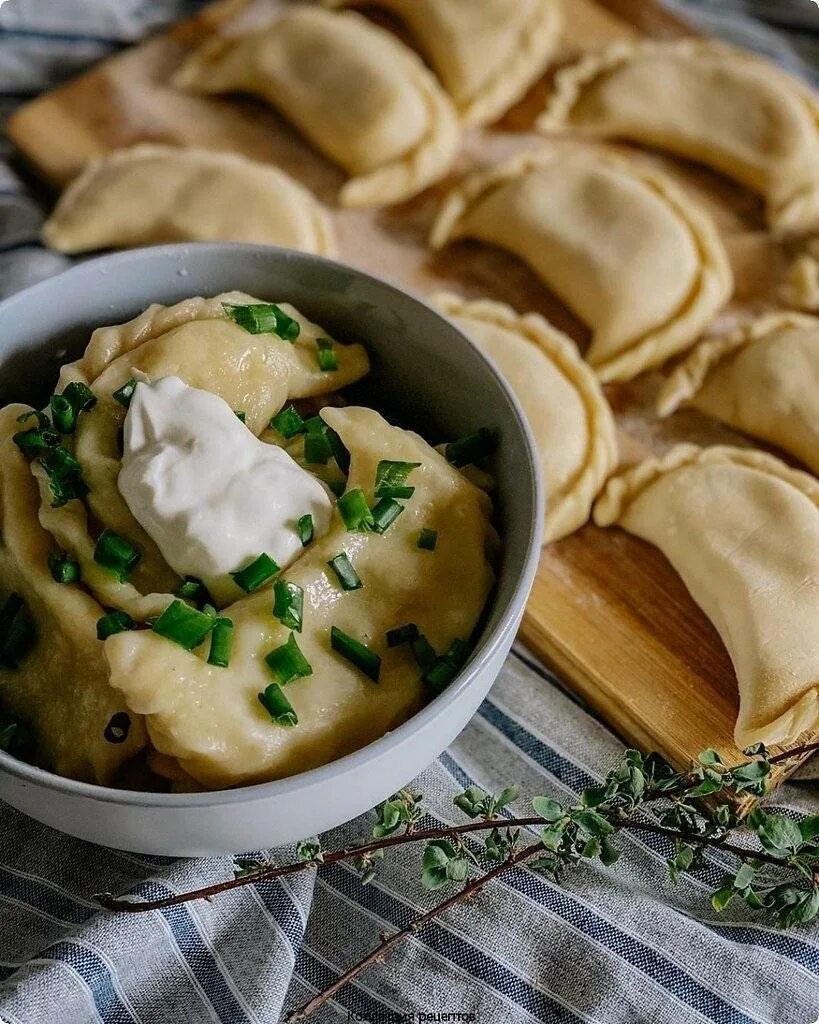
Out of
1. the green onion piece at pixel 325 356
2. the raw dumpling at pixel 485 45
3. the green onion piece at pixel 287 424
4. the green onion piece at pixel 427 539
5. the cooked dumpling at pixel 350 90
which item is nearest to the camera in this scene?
the green onion piece at pixel 427 539

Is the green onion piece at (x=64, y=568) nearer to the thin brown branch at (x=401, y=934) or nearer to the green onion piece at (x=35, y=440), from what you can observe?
the green onion piece at (x=35, y=440)

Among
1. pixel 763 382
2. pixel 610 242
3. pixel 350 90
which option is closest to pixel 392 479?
pixel 763 382

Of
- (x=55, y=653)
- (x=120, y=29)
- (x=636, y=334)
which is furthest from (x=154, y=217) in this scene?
(x=55, y=653)

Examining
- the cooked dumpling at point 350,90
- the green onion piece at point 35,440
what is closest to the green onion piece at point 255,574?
the green onion piece at point 35,440

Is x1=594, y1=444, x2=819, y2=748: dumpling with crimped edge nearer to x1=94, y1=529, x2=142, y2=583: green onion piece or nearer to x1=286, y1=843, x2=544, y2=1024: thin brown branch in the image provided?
x1=286, y1=843, x2=544, y2=1024: thin brown branch

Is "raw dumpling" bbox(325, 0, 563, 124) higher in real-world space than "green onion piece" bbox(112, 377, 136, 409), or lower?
lower

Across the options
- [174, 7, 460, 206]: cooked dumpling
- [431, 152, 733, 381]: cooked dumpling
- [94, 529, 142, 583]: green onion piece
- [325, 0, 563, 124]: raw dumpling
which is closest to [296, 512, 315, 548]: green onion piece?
[94, 529, 142, 583]: green onion piece

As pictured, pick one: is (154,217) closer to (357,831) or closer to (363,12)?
(363,12)
